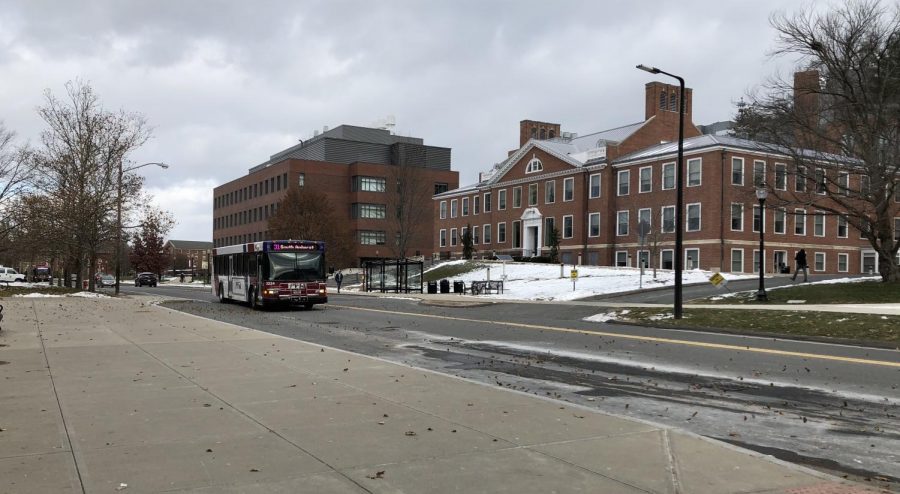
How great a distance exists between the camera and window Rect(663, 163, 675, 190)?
58594mm

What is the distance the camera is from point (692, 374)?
11.3 metres

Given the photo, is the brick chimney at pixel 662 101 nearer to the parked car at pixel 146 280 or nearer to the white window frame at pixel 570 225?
the white window frame at pixel 570 225

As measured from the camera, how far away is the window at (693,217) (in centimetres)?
5581

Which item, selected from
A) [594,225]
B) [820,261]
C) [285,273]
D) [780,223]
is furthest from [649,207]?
[285,273]

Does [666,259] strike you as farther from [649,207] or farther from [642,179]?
[642,179]

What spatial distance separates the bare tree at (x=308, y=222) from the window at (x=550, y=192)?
21.5 m

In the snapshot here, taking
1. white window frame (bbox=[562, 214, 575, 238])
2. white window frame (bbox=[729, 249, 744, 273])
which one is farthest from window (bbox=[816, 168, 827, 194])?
white window frame (bbox=[562, 214, 575, 238])

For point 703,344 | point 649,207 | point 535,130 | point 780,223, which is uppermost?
point 535,130


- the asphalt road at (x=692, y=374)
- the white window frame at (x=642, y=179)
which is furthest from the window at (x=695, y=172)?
the asphalt road at (x=692, y=374)

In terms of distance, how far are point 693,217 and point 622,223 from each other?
7.69 metres

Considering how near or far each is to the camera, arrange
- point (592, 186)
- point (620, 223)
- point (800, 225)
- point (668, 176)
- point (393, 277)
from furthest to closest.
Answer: point (592, 186)
point (620, 223)
point (800, 225)
point (668, 176)
point (393, 277)

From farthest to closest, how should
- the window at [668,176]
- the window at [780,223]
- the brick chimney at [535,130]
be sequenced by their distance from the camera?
the brick chimney at [535,130]
the window at [668,176]
the window at [780,223]

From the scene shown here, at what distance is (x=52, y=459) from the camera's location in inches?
212

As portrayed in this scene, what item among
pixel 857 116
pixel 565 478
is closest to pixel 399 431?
pixel 565 478
